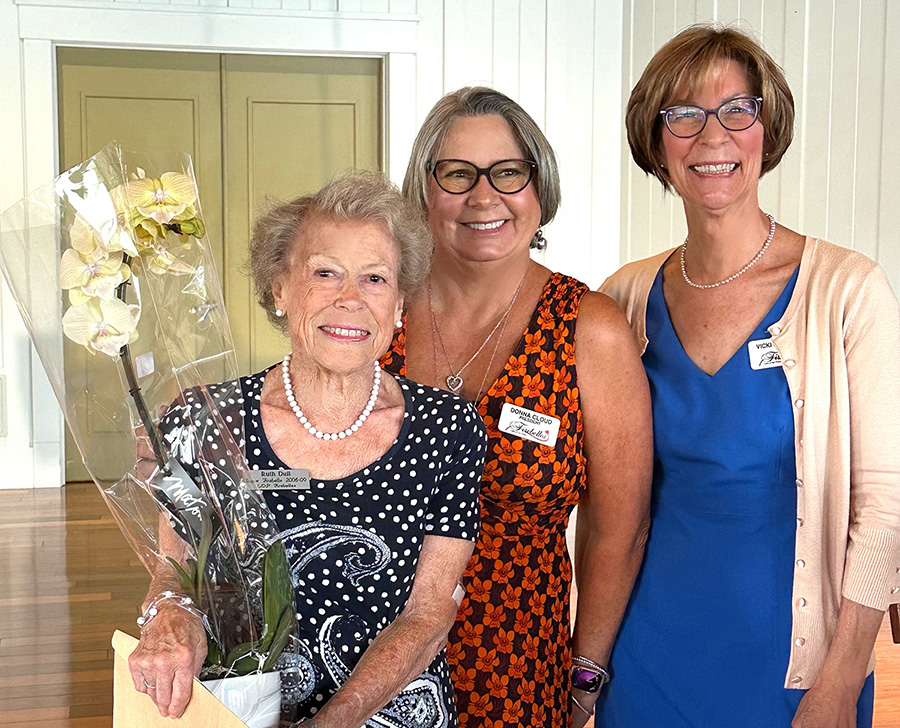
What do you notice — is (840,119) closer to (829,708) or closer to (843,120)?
(843,120)

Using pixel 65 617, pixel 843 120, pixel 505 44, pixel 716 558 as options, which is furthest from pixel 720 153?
pixel 505 44

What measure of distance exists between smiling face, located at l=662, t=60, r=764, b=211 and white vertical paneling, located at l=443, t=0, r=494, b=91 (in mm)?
5403

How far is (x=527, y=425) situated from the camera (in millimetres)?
1815

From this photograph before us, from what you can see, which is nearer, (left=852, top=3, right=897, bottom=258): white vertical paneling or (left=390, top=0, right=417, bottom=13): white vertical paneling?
(left=852, top=3, right=897, bottom=258): white vertical paneling

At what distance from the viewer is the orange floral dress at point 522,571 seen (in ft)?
6.02

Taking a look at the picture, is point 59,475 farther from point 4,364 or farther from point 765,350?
point 765,350

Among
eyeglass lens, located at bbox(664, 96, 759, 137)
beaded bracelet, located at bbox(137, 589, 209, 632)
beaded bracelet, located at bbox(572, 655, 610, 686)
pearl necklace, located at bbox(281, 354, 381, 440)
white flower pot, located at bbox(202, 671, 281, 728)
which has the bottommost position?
beaded bracelet, located at bbox(572, 655, 610, 686)

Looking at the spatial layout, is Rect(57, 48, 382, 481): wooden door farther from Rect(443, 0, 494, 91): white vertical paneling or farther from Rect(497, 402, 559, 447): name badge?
Rect(497, 402, 559, 447): name badge

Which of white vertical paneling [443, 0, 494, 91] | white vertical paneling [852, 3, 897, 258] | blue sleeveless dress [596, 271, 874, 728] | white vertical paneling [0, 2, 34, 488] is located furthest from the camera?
white vertical paneling [443, 0, 494, 91]

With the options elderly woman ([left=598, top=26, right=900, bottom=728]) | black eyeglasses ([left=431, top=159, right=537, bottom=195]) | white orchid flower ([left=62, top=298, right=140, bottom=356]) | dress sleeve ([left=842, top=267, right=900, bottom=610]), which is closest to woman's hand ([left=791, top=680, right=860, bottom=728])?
elderly woman ([left=598, top=26, right=900, bottom=728])

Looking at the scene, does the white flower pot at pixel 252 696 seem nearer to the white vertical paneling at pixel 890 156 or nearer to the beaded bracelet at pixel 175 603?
the beaded bracelet at pixel 175 603

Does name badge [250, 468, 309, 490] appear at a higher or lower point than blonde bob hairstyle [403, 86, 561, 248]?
lower

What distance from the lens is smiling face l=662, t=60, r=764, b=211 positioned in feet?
5.96

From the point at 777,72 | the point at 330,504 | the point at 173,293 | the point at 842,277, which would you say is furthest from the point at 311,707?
the point at 777,72
